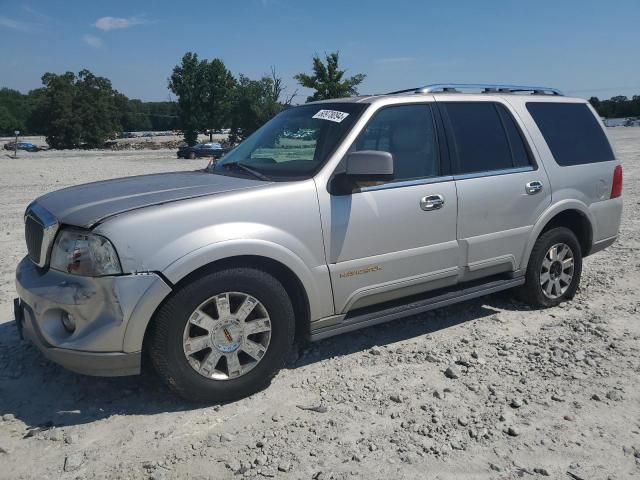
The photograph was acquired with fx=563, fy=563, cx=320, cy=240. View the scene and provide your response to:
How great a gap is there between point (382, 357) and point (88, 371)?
2.03m

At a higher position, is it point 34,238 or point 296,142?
point 296,142

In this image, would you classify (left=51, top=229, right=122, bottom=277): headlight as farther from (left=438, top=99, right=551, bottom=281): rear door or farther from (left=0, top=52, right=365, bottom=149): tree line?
(left=0, top=52, right=365, bottom=149): tree line

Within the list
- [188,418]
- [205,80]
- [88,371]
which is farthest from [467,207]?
[205,80]

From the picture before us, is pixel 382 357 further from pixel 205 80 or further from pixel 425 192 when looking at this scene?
pixel 205 80

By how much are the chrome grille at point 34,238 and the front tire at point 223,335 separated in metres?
0.95

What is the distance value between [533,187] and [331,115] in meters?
1.84

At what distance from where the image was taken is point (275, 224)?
347cm

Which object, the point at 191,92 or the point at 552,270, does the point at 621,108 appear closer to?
the point at 191,92

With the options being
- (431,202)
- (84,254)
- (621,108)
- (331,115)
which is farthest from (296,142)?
(621,108)

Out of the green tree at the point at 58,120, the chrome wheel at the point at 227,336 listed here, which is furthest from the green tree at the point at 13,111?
the chrome wheel at the point at 227,336

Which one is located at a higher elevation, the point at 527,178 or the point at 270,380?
the point at 527,178

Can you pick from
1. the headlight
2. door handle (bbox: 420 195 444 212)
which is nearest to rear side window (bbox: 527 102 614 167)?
door handle (bbox: 420 195 444 212)

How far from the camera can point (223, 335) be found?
337cm

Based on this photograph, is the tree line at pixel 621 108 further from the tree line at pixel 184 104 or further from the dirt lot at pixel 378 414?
the dirt lot at pixel 378 414
